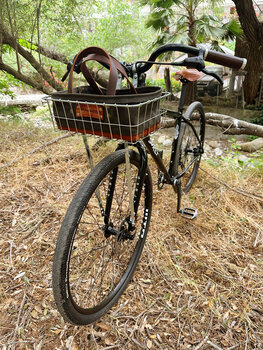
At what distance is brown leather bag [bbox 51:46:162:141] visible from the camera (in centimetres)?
94

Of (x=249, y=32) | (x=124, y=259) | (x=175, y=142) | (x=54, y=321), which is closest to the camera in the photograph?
(x=54, y=321)

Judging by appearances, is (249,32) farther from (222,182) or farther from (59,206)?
(59,206)

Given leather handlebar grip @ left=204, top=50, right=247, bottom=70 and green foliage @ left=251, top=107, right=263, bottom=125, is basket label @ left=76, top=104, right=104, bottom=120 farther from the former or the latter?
green foliage @ left=251, top=107, right=263, bottom=125

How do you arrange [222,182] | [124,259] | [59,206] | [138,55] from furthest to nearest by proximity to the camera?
[138,55], [222,182], [59,206], [124,259]

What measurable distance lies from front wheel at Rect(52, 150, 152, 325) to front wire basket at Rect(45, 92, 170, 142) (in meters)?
0.21

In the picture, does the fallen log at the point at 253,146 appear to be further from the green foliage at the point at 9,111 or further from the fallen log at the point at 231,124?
the green foliage at the point at 9,111

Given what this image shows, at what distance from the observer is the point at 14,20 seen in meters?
3.60

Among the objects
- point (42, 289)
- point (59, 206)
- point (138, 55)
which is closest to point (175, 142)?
point (59, 206)

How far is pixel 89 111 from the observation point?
991 millimetres

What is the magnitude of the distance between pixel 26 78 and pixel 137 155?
12.5 ft

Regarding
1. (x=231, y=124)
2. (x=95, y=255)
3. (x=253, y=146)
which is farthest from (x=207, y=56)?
(x=253, y=146)

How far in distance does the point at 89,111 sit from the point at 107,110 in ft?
0.28

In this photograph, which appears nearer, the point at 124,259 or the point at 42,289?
the point at 42,289

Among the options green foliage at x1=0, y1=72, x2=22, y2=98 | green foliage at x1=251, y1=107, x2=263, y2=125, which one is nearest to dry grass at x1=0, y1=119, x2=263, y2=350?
green foliage at x1=0, y1=72, x2=22, y2=98
